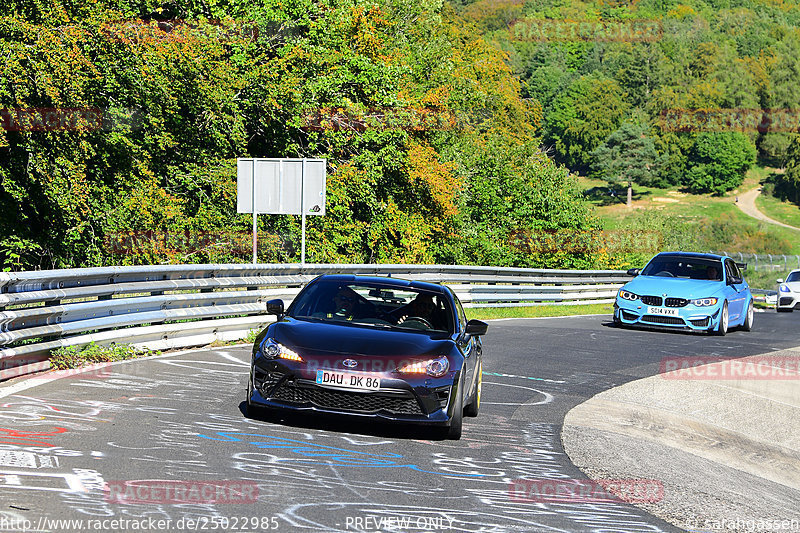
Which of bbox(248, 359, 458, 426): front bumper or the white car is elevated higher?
bbox(248, 359, 458, 426): front bumper

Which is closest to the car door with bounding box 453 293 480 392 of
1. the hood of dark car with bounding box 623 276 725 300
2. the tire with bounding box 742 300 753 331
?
Result: the hood of dark car with bounding box 623 276 725 300

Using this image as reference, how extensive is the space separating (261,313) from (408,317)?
6262mm

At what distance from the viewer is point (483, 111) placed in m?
65.1

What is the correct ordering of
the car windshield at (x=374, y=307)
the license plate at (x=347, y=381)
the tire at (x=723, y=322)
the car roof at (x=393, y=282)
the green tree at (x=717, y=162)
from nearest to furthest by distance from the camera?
1. the license plate at (x=347, y=381)
2. the car windshield at (x=374, y=307)
3. the car roof at (x=393, y=282)
4. the tire at (x=723, y=322)
5. the green tree at (x=717, y=162)

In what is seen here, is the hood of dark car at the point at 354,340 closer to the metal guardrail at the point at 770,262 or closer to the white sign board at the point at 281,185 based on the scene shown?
the white sign board at the point at 281,185

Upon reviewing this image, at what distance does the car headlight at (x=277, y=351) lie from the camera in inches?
296

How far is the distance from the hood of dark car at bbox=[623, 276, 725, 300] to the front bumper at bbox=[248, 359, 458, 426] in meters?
13.1

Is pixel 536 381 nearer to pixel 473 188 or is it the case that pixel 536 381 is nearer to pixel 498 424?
pixel 498 424

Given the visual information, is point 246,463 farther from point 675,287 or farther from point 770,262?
point 770,262

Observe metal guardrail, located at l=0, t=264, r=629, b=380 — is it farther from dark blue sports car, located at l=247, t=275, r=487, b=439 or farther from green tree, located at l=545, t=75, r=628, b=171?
green tree, located at l=545, t=75, r=628, b=171

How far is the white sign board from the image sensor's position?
60.2 ft

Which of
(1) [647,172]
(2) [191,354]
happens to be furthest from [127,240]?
(1) [647,172]

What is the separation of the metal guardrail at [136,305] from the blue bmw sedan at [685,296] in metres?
5.19

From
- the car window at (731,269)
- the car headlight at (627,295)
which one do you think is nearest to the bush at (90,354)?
the car headlight at (627,295)
